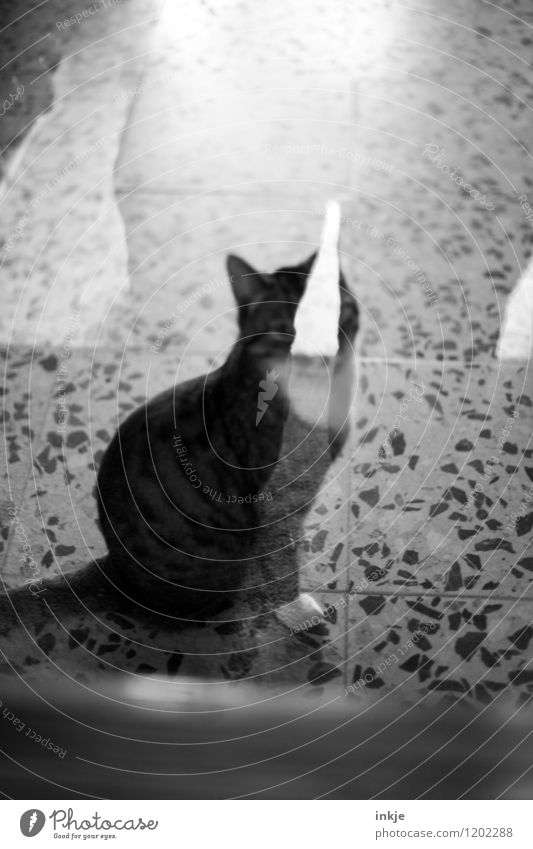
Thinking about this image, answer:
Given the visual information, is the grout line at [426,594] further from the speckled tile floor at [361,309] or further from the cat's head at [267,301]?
the cat's head at [267,301]

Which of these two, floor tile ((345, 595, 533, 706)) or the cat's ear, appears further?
the cat's ear

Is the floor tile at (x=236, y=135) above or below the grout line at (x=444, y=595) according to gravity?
above

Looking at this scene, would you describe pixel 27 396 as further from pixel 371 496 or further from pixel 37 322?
pixel 371 496

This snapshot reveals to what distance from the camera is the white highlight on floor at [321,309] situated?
530mm

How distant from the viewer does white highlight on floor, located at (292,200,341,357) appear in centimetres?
53

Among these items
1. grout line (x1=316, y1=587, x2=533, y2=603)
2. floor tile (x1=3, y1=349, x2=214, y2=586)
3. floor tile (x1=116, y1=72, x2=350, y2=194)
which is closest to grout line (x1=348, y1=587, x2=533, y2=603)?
grout line (x1=316, y1=587, x2=533, y2=603)

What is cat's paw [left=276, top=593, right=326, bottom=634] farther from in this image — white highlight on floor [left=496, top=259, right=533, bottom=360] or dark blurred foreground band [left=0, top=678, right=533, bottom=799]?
white highlight on floor [left=496, top=259, right=533, bottom=360]

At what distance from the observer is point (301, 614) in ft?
1.41

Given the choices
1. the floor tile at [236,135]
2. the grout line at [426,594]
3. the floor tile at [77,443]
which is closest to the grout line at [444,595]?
the grout line at [426,594]

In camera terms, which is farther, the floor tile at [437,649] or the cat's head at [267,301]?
the cat's head at [267,301]

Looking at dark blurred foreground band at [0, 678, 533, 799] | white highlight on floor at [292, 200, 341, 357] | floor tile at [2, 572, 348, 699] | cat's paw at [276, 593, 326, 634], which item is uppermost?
white highlight on floor at [292, 200, 341, 357]

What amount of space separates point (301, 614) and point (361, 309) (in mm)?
243

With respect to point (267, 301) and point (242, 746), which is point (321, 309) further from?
point (242, 746)

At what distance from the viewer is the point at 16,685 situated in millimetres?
416
